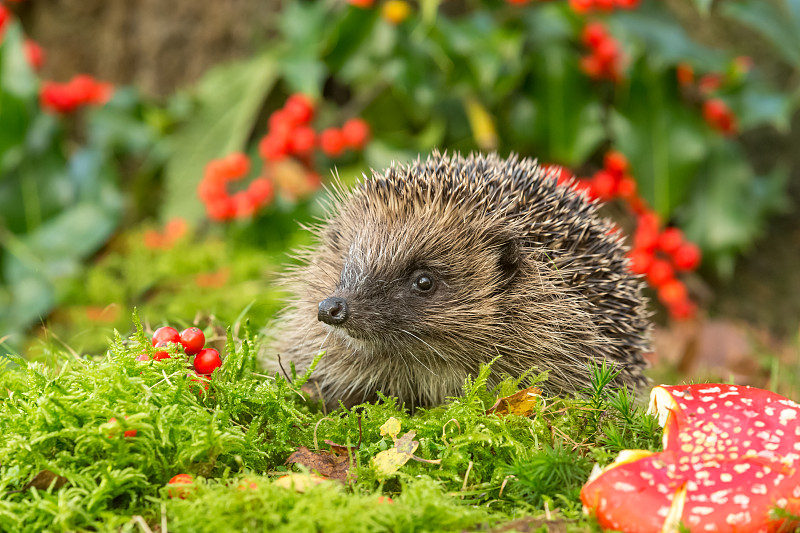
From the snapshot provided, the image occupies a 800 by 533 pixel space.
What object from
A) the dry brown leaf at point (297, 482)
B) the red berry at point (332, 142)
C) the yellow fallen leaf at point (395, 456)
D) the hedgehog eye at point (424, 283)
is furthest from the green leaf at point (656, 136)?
the dry brown leaf at point (297, 482)

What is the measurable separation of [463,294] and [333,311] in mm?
726

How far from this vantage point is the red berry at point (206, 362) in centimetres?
313

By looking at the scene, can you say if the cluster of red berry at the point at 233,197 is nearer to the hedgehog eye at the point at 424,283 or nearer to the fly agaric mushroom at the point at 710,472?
the hedgehog eye at the point at 424,283

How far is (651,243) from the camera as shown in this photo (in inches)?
282

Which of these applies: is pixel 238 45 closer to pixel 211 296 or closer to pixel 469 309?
pixel 211 296

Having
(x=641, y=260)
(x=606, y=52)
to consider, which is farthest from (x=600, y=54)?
(x=641, y=260)

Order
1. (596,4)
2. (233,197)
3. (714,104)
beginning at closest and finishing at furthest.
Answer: (596,4), (714,104), (233,197)

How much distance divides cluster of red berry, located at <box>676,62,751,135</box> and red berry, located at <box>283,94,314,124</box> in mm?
3616

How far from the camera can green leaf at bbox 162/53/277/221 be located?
25.8 feet

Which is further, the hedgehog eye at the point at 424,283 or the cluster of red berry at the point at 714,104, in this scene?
the cluster of red berry at the point at 714,104

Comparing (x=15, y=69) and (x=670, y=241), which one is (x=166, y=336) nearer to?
(x=670, y=241)

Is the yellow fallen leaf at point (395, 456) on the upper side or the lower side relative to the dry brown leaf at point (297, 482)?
upper

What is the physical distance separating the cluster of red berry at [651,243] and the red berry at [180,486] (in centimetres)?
527

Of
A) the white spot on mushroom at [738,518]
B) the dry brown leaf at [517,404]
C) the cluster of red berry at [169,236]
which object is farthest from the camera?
the cluster of red berry at [169,236]
